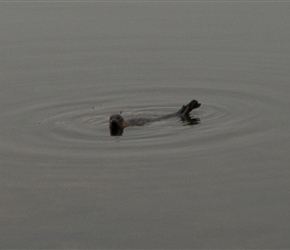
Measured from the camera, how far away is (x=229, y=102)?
59.8ft

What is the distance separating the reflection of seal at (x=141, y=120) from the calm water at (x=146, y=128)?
0.52 feet

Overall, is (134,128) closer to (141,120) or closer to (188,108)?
(141,120)

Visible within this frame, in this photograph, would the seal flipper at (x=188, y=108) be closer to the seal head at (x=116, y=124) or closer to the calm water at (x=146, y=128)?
the calm water at (x=146, y=128)

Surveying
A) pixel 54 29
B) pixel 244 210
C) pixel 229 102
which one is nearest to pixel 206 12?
pixel 54 29

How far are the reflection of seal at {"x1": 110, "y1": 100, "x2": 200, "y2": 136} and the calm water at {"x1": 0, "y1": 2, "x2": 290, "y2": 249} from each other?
159 millimetres

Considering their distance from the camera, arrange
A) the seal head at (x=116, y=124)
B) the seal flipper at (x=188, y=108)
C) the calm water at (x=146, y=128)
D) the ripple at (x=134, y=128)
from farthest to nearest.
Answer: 1. the seal flipper at (x=188, y=108)
2. the seal head at (x=116, y=124)
3. the ripple at (x=134, y=128)
4. the calm water at (x=146, y=128)

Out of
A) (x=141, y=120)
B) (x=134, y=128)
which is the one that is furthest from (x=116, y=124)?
(x=141, y=120)

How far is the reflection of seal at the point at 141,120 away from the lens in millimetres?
16391

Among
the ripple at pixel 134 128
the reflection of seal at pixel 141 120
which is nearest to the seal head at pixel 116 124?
the reflection of seal at pixel 141 120

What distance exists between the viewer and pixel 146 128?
16.6m

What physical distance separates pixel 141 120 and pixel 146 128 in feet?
1.03

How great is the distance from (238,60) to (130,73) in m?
2.58

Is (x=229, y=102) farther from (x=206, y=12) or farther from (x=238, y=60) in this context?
(x=206, y=12)

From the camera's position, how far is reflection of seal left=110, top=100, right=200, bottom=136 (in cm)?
1639
